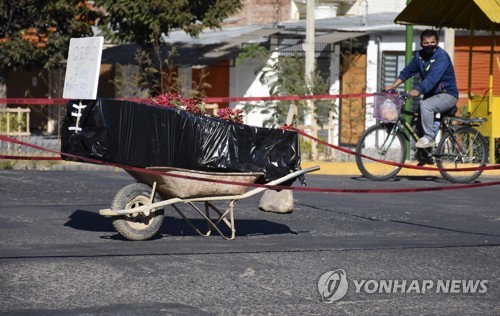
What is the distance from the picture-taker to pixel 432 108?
627 inches

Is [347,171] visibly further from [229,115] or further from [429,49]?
[229,115]

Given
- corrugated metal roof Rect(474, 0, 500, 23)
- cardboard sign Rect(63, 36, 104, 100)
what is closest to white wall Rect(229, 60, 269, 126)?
corrugated metal roof Rect(474, 0, 500, 23)

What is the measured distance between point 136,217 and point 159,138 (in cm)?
75

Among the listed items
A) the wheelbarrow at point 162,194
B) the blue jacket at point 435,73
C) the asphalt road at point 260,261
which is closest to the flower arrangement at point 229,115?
the wheelbarrow at point 162,194

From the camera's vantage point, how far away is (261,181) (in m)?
10.6

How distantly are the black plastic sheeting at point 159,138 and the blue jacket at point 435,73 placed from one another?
5637mm

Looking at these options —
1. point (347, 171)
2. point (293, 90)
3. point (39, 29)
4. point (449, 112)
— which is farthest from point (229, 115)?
point (39, 29)

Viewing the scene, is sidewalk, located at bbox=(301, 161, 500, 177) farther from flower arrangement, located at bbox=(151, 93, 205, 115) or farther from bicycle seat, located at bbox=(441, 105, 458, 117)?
flower arrangement, located at bbox=(151, 93, 205, 115)

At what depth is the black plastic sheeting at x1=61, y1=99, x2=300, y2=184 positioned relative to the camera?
10.2 meters

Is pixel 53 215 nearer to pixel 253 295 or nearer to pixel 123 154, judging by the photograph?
pixel 123 154

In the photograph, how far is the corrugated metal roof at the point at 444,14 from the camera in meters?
18.2

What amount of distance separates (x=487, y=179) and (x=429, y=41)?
3443 mm

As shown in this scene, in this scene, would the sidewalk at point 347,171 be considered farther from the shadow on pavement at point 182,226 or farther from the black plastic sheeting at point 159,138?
the black plastic sheeting at point 159,138

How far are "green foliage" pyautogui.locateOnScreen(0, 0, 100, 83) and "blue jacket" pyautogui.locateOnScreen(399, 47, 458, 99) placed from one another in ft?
69.9
